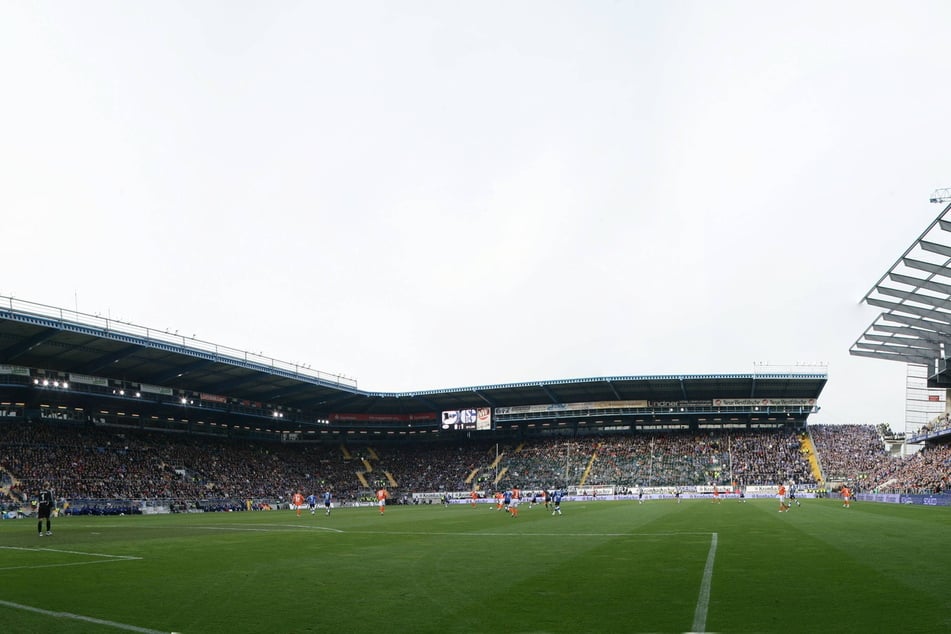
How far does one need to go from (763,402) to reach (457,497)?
4272 cm

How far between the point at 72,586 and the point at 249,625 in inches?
254

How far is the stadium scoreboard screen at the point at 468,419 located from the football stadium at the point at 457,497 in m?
0.29

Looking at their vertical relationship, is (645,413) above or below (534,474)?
above

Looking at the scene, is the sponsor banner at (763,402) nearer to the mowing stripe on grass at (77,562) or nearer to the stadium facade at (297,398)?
the stadium facade at (297,398)

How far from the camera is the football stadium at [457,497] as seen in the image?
1116 centimetres

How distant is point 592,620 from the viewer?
31.7ft

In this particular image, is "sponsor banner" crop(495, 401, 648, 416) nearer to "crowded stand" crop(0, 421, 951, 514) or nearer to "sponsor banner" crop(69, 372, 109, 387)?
"crowded stand" crop(0, 421, 951, 514)

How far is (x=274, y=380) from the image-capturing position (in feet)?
272

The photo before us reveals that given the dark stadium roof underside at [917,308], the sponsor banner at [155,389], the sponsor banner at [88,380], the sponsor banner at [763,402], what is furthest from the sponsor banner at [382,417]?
the dark stadium roof underside at [917,308]


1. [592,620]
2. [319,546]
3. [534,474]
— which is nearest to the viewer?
[592,620]

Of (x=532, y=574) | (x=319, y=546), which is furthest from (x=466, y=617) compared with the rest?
(x=319, y=546)

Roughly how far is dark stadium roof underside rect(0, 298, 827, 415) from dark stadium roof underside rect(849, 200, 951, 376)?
74.2 feet

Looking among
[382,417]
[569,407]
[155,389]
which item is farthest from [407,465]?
[155,389]

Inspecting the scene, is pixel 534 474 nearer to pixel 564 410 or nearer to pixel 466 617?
pixel 564 410
